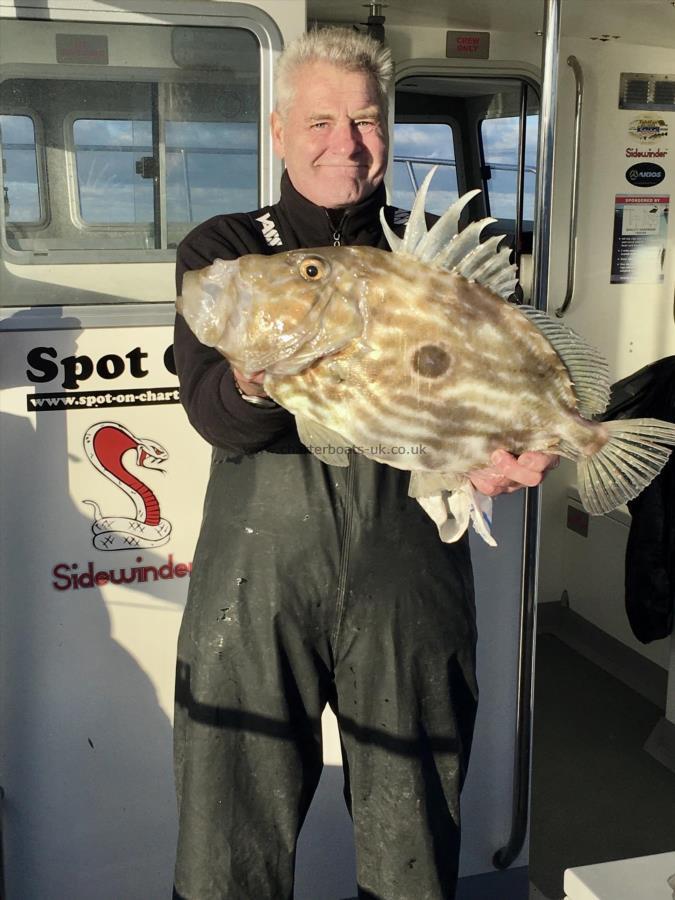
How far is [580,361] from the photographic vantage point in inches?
76.9

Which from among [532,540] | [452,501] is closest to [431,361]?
[452,501]

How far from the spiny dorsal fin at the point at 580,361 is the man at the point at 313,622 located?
57 cm

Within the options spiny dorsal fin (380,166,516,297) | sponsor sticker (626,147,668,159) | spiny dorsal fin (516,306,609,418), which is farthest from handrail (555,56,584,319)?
spiny dorsal fin (380,166,516,297)

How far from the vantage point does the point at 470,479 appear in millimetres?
2039

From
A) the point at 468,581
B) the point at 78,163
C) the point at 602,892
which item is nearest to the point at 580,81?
the point at 78,163

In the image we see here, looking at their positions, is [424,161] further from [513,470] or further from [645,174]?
[513,470]

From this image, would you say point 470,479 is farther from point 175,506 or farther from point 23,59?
point 23,59

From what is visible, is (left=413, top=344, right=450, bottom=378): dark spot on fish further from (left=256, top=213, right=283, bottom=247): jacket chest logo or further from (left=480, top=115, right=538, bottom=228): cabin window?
(left=480, top=115, right=538, bottom=228): cabin window

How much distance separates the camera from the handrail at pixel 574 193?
17.1ft

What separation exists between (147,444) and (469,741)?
1271mm

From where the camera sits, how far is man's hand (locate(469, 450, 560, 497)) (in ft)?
6.44

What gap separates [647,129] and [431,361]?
4.24 metres

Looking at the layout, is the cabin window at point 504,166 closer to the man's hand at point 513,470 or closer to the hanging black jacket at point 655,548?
the hanging black jacket at point 655,548

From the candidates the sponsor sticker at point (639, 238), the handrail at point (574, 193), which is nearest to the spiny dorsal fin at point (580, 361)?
the handrail at point (574, 193)
